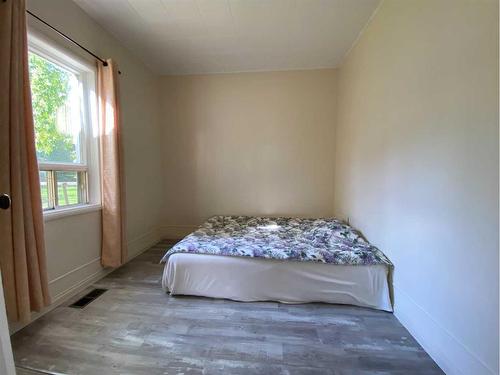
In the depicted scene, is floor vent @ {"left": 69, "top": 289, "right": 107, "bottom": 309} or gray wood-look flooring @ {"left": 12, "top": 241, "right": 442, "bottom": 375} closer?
gray wood-look flooring @ {"left": 12, "top": 241, "right": 442, "bottom": 375}

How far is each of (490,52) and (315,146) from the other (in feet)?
8.52

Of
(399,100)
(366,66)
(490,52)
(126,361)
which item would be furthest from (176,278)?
(366,66)

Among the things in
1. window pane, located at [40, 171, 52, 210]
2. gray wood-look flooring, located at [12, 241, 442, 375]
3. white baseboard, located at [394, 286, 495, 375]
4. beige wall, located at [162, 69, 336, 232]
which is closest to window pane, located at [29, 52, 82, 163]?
window pane, located at [40, 171, 52, 210]

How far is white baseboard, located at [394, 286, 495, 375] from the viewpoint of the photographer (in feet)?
3.92

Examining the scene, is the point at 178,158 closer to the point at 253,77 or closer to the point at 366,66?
the point at 253,77

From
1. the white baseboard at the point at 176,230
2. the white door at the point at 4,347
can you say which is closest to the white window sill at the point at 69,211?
the white door at the point at 4,347

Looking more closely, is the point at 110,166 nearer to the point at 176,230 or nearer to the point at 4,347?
the point at 176,230

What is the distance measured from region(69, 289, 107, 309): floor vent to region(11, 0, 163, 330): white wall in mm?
134

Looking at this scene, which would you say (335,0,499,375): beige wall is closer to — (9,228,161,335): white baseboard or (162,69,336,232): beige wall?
(162,69,336,232): beige wall

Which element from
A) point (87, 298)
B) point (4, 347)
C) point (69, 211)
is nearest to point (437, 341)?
point (4, 347)

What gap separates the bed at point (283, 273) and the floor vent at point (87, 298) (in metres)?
0.60

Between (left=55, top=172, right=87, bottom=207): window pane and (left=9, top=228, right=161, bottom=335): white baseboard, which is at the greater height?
(left=55, top=172, right=87, bottom=207): window pane

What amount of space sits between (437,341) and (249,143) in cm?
303

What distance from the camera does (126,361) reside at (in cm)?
142
